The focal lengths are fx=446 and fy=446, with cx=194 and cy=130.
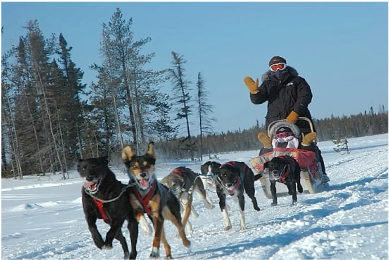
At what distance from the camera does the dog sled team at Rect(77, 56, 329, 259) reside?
15.8 feet

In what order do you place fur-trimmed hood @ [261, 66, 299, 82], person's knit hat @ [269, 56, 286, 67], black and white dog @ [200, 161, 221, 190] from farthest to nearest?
1. fur-trimmed hood @ [261, 66, 299, 82]
2. person's knit hat @ [269, 56, 286, 67]
3. black and white dog @ [200, 161, 221, 190]

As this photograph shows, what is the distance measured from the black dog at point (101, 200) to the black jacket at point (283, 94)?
628 centimetres

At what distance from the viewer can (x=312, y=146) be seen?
33.8 ft

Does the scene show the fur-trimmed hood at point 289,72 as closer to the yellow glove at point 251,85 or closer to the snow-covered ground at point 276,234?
the yellow glove at point 251,85

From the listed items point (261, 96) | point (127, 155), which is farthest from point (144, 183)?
point (261, 96)

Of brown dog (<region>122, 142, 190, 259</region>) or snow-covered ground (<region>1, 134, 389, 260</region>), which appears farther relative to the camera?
brown dog (<region>122, 142, 190, 259</region>)

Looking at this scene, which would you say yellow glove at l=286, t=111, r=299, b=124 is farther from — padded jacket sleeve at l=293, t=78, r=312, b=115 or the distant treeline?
the distant treeline

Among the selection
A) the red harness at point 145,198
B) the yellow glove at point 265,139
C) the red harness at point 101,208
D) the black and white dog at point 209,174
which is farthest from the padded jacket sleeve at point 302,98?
the red harness at point 101,208

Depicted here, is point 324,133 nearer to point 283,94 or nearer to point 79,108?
point 79,108

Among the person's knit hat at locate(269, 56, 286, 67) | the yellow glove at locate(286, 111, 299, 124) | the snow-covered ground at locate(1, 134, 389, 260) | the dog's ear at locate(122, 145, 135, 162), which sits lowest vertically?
the snow-covered ground at locate(1, 134, 389, 260)

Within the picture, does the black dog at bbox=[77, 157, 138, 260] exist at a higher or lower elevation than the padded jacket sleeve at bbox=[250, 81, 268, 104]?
lower

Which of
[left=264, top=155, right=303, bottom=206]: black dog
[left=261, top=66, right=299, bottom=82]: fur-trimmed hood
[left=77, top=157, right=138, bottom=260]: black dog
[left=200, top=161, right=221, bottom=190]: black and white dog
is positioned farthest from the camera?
[left=261, top=66, right=299, bottom=82]: fur-trimmed hood

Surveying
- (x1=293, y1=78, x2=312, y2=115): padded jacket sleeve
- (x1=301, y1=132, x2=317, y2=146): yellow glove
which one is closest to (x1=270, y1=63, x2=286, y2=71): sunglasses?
(x1=293, y1=78, x2=312, y2=115): padded jacket sleeve

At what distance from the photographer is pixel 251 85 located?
10398mm
